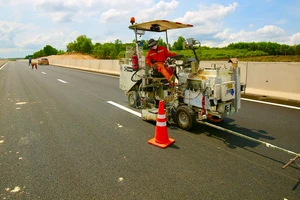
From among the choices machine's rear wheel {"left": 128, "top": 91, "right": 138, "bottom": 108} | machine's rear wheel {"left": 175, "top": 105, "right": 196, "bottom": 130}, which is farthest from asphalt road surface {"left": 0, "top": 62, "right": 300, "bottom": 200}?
machine's rear wheel {"left": 128, "top": 91, "right": 138, "bottom": 108}

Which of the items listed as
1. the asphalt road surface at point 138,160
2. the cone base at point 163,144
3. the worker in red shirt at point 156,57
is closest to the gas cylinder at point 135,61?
the worker in red shirt at point 156,57

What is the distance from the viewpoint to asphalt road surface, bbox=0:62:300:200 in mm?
2908

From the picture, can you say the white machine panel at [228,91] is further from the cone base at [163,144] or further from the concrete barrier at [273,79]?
the concrete barrier at [273,79]

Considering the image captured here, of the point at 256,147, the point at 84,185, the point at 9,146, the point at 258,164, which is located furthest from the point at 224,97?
the point at 9,146

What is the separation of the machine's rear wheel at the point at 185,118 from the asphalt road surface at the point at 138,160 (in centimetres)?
17

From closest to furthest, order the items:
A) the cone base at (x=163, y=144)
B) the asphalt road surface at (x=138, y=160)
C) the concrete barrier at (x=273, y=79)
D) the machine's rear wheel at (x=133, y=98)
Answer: the asphalt road surface at (x=138, y=160) → the cone base at (x=163, y=144) → the machine's rear wheel at (x=133, y=98) → the concrete barrier at (x=273, y=79)

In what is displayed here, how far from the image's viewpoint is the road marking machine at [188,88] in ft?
15.7

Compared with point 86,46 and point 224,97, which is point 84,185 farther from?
point 86,46

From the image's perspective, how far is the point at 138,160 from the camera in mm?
3725

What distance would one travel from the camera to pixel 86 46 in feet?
292

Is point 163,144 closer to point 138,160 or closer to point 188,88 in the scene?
point 138,160

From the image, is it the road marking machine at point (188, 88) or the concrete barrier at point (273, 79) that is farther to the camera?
the concrete barrier at point (273, 79)

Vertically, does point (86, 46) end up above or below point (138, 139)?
above

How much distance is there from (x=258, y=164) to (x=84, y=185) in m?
2.67
